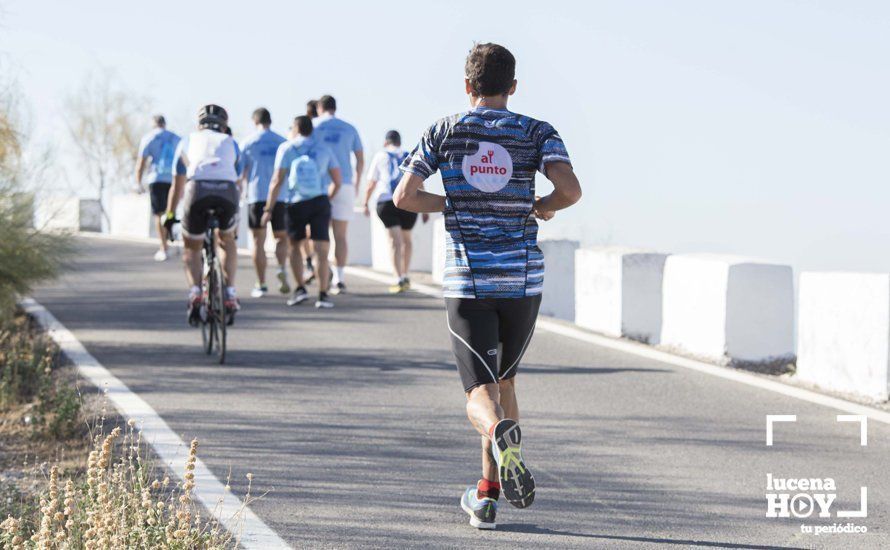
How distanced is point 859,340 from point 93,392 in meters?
5.40

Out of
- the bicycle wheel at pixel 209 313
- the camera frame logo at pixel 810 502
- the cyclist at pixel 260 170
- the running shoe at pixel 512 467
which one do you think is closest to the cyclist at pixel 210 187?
the bicycle wheel at pixel 209 313

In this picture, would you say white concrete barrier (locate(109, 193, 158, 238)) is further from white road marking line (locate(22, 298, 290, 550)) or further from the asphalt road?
white road marking line (locate(22, 298, 290, 550))

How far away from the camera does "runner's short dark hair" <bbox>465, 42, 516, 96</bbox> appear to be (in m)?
5.86

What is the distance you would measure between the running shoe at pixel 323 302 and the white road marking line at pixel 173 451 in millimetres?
3184

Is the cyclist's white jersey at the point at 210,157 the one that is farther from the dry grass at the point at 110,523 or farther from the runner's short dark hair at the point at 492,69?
the runner's short dark hair at the point at 492,69

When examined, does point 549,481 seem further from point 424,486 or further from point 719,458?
point 719,458

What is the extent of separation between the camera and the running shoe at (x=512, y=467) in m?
5.31

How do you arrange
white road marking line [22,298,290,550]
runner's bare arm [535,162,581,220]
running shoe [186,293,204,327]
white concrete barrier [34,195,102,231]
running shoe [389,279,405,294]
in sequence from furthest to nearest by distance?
1. running shoe [389,279,405,294]
2. white concrete barrier [34,195,102,231]
3. running shoe [186,293,204,327]
4. white road marking line [22,298,290,550]
5. runner's bare arm [535,162,581,220]

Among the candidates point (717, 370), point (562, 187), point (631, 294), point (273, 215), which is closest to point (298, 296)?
point (273, 215)

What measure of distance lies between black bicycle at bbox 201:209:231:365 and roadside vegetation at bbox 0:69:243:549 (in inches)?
48.4

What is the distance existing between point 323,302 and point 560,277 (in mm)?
2672

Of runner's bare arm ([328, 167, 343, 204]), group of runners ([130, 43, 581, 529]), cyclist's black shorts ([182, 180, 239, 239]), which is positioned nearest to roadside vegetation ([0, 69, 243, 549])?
group of runners ([130, 43, 581, 529])

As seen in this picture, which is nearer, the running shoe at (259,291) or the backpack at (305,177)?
the backpack at (305,177)

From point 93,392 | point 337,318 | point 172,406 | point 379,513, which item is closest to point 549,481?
point 379,513
